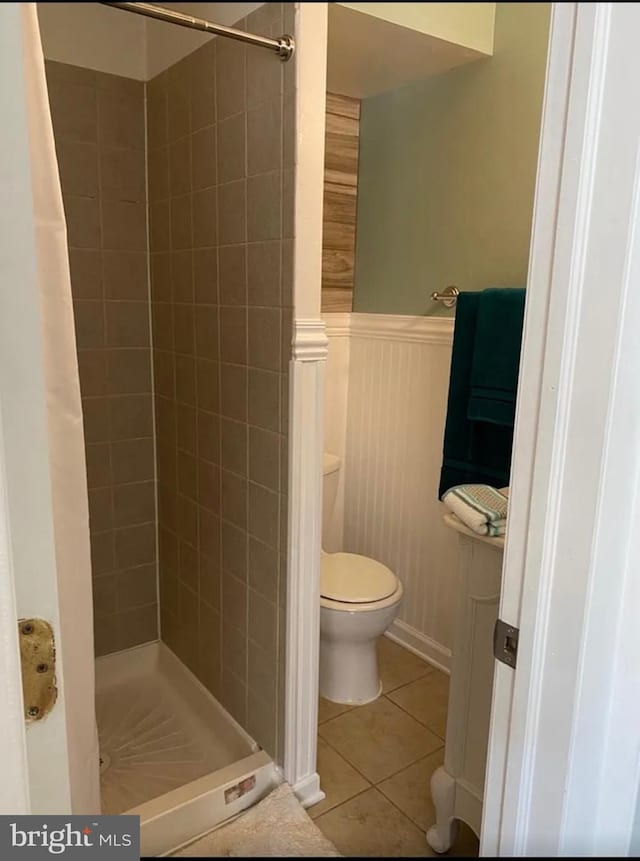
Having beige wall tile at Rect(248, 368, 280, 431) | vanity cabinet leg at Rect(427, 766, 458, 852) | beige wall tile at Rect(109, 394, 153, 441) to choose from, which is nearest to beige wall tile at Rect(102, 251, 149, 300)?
beige wall tile at Rect(109, 394, 153, 441)

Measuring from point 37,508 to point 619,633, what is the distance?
598 mm

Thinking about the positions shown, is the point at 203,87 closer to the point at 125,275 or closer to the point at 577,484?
the point at 125,275

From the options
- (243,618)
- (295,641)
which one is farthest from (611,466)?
(243,618)

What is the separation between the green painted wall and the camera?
1.88 metres

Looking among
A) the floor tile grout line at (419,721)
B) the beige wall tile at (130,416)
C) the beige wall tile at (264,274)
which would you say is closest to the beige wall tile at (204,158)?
the beige wall tile at (264,274)

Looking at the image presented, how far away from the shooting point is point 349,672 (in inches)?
86.4

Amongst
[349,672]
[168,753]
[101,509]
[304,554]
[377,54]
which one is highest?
[377,54]

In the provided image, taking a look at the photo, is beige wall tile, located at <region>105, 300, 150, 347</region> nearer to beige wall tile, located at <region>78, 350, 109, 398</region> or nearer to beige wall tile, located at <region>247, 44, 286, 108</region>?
beige wall tile, located at <region>78, 350, 109, 398</region>

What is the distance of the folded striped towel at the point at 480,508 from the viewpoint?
1.34 meters

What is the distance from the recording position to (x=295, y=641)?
1.62 m

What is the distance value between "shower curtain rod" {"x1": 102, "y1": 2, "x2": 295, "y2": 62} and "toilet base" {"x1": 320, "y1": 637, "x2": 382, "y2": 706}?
1.72 m

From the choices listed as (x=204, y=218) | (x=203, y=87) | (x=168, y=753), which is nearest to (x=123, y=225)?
(x=204, y=218)

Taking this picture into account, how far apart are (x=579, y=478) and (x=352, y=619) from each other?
1.46 meters

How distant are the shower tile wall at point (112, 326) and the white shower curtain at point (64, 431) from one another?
1.12m
